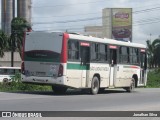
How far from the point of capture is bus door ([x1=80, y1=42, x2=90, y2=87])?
24875mm

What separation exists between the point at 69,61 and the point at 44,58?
1.20 metres

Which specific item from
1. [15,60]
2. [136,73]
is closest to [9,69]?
[15,60]

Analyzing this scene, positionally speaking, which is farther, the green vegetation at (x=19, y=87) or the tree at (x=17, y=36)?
the tree at (x=17, y=36)

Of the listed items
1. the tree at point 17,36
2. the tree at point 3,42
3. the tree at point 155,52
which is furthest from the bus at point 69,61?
the tree at point 155,52

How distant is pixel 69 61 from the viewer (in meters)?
23.9

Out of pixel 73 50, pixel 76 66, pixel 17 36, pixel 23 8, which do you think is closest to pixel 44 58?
pixel 73 50

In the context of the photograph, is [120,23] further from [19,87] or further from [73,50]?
[73,50]

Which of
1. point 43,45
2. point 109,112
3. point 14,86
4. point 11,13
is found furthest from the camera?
point 11,13

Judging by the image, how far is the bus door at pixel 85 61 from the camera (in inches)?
979

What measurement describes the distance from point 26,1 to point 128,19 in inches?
1021

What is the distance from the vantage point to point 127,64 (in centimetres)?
2959

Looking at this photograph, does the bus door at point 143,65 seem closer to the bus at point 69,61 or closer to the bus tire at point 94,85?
the bus at point 69,61

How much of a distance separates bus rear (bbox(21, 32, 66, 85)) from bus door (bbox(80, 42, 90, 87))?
1660mm

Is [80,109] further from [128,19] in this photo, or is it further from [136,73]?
[128,19]
